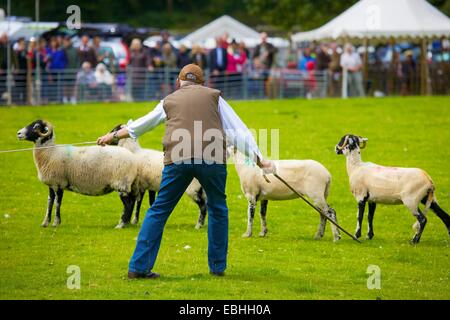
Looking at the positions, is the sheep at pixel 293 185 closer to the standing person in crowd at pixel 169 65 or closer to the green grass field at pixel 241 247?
the green grass field at pixel 241 247

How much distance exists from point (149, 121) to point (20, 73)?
21.1 metres

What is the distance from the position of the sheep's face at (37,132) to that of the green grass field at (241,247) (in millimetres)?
1380

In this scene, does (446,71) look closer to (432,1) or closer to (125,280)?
(432,1)

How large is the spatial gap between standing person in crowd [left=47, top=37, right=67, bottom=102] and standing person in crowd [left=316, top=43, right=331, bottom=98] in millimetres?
9389

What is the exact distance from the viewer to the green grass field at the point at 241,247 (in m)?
10.9

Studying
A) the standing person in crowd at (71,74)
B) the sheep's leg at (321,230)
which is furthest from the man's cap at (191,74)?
the standing person in crowd at (71,74)

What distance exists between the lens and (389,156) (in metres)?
22.9

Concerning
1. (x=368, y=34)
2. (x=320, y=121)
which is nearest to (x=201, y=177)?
(x=320, y=121)

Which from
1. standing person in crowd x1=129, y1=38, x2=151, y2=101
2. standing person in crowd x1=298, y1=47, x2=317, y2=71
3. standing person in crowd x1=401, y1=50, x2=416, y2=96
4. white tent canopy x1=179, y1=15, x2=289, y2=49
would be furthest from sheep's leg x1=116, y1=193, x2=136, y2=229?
white tent canopy x1=179, y1=15, x2=289, y2=49

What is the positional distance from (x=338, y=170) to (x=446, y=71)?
17.2 m

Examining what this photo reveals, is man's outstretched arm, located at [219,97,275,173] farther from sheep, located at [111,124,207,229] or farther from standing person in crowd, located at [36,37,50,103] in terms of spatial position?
standing person in crowd, located at [36,37,50,103]

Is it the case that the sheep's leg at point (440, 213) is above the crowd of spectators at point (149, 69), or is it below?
below

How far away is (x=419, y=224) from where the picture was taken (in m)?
14.3

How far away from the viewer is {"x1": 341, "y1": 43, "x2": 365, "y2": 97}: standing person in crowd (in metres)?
34.8
